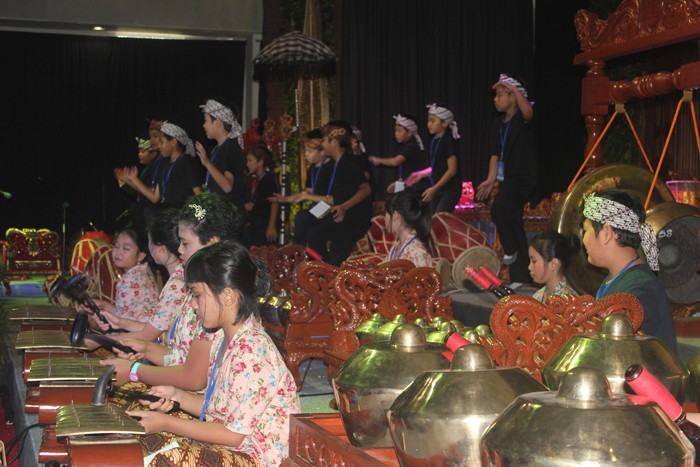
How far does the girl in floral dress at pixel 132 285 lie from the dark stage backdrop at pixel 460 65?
5105 millimetres

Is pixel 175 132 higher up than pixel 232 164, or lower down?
higher up

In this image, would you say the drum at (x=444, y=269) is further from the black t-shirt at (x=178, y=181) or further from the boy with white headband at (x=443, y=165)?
the black t-shirt at (x=178, y=181)

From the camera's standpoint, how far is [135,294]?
4.20 metres

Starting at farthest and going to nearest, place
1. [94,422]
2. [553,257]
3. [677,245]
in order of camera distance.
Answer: [553,257], [677,245], [94,422]

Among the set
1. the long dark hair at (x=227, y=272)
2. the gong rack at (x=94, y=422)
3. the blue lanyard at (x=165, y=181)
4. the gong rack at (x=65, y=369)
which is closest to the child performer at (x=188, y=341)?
the gong rack at (x=65, y=369)

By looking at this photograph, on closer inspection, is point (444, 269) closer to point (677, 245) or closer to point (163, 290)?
point (677, 245)

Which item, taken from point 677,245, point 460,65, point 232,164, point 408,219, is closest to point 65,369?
point 677,245

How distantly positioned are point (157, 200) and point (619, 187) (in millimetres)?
3097

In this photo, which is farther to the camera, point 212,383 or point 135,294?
point 135,294

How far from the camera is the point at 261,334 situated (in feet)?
6.97

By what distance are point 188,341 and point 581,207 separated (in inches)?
64.3

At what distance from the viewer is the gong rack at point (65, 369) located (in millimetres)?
2299

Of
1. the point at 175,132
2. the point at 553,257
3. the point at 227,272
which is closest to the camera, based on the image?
the point at 227,272

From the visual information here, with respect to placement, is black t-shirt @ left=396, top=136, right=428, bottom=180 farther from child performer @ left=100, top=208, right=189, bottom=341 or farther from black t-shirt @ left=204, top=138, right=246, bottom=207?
child performer @ left=100, top=208, right=189, bottom=341
